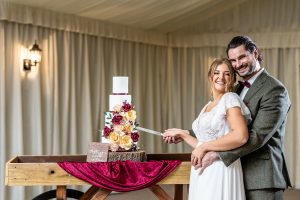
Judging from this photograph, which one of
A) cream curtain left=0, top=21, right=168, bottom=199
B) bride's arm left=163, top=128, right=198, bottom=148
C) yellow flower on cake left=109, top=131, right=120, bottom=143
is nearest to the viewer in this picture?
bride's arm left=163, top=128, right=198, bottom=148

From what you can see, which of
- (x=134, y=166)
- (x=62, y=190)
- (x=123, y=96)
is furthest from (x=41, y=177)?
(x=123, y=96)

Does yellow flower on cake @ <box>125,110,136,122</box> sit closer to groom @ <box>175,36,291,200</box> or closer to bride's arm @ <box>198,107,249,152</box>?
groom @ <box>175,36,291,200</box>

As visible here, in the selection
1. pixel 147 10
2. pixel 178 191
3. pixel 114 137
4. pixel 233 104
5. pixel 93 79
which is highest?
pixel 147 10

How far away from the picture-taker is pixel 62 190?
2744mm

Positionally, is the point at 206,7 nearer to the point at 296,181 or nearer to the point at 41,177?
the point at 296,181

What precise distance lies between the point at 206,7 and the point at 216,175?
571 centimetres

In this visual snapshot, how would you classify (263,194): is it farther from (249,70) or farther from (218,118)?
(249,70)

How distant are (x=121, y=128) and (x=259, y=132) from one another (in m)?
0.95

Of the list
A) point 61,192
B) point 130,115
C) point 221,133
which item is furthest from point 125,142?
point 221,133

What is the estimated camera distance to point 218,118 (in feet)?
7.50

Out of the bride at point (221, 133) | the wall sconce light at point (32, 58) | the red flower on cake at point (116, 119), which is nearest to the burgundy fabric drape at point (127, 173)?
the red flower on cake at point (116, 119)

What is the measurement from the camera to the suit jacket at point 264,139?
2254 millimetres

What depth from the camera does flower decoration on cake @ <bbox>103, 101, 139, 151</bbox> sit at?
9.47ft

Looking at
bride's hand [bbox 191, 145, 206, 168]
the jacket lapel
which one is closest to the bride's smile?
the jacket lapel
